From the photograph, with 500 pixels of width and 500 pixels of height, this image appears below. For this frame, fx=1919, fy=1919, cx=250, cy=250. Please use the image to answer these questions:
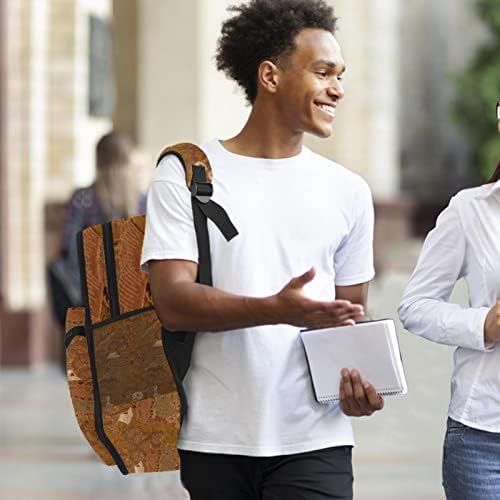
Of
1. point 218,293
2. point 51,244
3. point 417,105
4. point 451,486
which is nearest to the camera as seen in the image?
point 218,293

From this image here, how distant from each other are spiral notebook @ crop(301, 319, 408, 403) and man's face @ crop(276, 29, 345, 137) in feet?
1.58

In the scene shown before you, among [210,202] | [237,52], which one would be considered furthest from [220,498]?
[237,52]

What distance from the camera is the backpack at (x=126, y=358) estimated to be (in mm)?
4383

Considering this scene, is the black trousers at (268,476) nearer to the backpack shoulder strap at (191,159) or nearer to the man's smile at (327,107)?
the backpack shoulder strap at (191,159)

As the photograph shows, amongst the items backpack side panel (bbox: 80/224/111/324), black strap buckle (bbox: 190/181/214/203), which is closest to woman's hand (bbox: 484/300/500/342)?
black strap buckle (bbox: 190/181/214/203)

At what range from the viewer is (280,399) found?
14.3ft

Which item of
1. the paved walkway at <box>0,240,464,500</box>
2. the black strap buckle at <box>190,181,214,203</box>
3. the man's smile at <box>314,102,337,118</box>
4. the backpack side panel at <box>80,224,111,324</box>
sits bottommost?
the paved walkway at <box>0,240,464,500</box>

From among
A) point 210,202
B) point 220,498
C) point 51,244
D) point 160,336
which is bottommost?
point 51,244

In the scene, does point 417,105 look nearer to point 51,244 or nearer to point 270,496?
point 51,244

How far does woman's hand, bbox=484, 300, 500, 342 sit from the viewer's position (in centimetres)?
436

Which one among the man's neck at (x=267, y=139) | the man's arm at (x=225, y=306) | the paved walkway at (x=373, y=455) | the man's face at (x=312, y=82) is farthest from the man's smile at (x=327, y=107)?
the paved walkway at (x=373, y=455)

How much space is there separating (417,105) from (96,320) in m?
26.9

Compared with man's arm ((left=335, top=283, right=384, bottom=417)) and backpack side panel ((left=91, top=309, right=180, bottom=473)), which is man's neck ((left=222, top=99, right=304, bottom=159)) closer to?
backpack side panel ((left=91, top=309, right=180, bottom=473))

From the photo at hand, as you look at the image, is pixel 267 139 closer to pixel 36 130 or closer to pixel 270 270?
pixel 270 270
